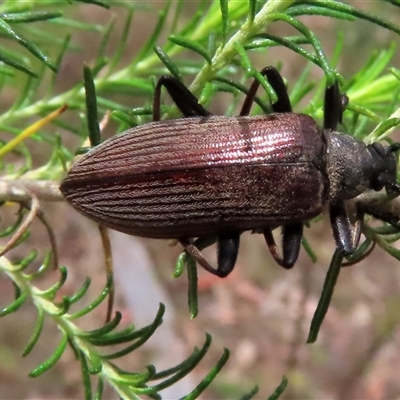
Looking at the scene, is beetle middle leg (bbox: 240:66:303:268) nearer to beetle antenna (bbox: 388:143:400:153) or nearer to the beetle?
the beetle

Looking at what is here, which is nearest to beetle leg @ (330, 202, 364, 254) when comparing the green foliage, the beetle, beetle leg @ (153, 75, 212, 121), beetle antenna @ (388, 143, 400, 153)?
the beetle

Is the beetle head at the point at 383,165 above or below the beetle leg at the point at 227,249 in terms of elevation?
above

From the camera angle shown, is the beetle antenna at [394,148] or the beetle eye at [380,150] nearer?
the beetle antenna at [394,148]

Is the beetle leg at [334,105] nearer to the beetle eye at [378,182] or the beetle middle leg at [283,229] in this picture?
the beetle middle leg at [283,229]

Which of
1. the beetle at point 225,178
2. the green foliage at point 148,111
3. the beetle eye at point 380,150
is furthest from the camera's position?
the beetle eye at point 380,150

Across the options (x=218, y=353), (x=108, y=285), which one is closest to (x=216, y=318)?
(x=218, y=353)

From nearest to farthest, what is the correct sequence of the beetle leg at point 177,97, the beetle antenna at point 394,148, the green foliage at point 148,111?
1. the green foliage at point 148,111
2. the beetle leg at point 177,97
3. the beetle antenna at point 394,148

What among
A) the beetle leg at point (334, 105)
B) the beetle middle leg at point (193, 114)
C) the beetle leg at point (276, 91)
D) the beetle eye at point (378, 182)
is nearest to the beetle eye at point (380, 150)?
the beetle eye at point (378, 182)

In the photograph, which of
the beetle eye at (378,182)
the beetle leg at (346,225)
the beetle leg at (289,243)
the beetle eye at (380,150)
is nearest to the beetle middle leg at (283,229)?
the beetle leg at (289,243)
